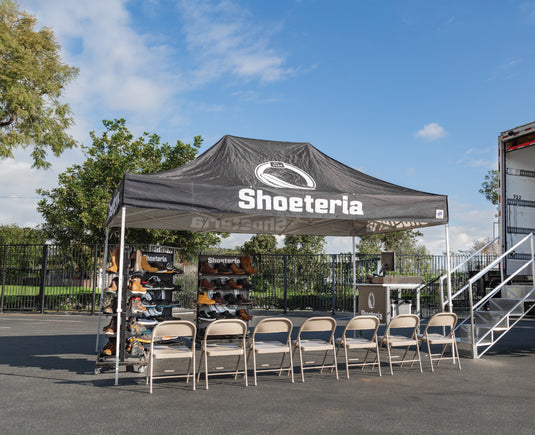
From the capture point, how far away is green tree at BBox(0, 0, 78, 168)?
19.0 meters

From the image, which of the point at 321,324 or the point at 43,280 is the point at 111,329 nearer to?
the point at 321,324

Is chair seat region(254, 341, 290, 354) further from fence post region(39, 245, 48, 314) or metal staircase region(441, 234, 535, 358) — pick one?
fence post region(39, 245, 48, 314)

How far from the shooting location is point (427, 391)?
5.87 meters

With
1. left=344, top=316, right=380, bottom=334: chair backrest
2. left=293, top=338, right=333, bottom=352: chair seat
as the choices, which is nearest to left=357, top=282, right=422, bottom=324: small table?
left=344, top=316, right=380, bottom=334: chair backrest

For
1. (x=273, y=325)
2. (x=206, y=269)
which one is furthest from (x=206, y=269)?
(x=273, y=325)

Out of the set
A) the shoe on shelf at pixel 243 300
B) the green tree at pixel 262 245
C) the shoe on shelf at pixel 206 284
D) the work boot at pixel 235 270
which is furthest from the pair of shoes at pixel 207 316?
the green tree at pixel 262 245

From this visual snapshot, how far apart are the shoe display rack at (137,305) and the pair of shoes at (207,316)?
0.61 meters

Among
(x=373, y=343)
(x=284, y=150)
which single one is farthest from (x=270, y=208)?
(x=373, y=343)

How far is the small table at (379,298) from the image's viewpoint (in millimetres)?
9125

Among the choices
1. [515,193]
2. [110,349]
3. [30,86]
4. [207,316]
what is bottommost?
[110,349]

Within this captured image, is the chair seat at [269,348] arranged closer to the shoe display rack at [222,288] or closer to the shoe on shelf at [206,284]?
the shoe display rack at [222,288]

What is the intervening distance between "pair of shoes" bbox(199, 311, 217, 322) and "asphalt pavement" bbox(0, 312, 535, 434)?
2056 millimetres

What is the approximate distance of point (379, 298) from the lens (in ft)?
30.7

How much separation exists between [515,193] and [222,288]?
246 inches
